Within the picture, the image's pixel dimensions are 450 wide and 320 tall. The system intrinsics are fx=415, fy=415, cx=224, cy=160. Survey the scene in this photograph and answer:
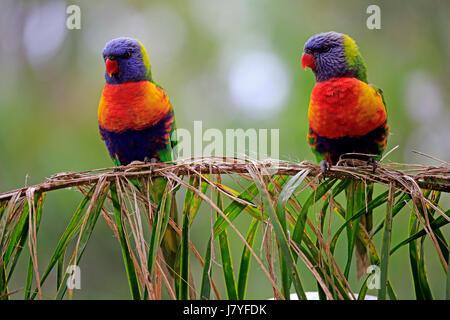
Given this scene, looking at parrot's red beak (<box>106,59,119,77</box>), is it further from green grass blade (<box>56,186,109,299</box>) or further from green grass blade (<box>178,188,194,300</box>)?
green grass blade (<box>178,188,194,300</box>)

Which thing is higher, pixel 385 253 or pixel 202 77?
pixel 202 77

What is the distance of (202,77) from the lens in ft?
15.0

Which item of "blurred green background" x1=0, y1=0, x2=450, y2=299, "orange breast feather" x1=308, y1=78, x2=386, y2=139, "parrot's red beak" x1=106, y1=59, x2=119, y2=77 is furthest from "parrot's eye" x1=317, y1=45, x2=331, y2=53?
"blurred green background" x1=0, y1=0, x2=450, y2=299

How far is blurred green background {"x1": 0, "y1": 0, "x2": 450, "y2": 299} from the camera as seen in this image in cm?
395

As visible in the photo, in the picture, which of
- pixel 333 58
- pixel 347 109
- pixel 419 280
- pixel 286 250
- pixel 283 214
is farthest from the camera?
pixel 333 58

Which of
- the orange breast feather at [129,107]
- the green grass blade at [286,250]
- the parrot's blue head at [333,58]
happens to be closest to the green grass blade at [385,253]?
the green grass blade at [286,250]

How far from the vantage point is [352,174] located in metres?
1.37

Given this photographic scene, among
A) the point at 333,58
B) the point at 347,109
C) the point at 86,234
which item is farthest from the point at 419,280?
the point at 333,58

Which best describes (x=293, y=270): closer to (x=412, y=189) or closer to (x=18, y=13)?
(x=412, y=189)

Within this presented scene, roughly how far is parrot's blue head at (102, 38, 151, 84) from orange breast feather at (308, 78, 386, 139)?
36.9 inches

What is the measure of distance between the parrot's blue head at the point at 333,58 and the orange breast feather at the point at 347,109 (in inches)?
2.7

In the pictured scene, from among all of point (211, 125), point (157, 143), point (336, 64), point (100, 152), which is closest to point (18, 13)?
point (100, 152)

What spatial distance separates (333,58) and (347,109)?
311 millimetres

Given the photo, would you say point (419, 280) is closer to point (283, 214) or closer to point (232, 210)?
point (283, 214)
